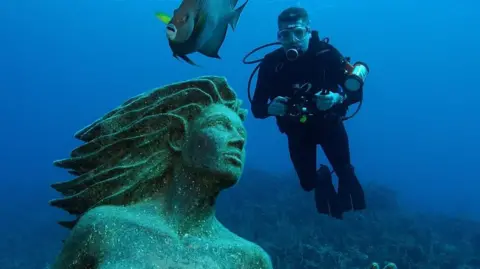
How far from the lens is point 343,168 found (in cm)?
630

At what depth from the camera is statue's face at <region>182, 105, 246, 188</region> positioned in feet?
Answer: 8.07

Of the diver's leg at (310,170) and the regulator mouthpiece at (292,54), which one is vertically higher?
the regulator mouthpiece at (292,54)

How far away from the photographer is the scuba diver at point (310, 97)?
18.8ft

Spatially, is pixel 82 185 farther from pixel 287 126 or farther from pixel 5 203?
pixel 5 203

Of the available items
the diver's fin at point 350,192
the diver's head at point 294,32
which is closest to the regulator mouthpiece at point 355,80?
the diver's head at point 294,32

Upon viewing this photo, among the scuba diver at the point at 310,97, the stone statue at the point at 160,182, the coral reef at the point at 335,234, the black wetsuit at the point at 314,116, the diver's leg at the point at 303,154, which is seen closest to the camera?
the stone statue at the point at 160,182

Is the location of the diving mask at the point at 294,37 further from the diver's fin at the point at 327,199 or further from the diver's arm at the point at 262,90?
the diver's fin at the point at 327,199

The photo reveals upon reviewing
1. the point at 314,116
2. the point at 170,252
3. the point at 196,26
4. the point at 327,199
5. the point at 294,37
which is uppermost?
the point at 294,37

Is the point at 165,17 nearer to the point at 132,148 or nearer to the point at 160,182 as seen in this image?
the point at 132,148

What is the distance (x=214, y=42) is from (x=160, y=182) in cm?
93

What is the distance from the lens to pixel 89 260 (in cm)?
233

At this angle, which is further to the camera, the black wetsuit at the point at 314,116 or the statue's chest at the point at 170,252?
the black wetsuit at the point at 314,116

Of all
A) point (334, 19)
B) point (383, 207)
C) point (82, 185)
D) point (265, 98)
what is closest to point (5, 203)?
point (383, 207)

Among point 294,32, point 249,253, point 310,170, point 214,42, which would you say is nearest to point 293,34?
point 294,32
